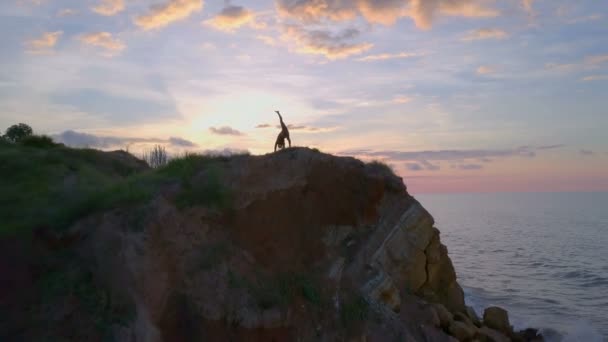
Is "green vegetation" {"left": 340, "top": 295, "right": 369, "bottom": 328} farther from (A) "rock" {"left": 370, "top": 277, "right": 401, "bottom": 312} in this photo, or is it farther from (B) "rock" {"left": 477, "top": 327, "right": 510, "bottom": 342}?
(B) "rock" {"left": 477, "top": 327, "right": 510, "bottom": 342}

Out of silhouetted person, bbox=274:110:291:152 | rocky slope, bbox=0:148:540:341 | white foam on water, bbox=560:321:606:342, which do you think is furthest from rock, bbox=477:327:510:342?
silhouetted person, bbox=274:110:291:152

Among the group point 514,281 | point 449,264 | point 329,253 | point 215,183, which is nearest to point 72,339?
point 215,183

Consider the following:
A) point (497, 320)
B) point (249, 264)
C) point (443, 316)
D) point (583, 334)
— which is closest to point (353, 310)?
point (249, 264)

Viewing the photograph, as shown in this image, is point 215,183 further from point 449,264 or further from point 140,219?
point 449,264

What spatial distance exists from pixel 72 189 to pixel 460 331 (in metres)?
11.7

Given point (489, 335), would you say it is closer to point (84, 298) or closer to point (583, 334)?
point (583, 334)

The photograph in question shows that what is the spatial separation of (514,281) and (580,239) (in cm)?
2056

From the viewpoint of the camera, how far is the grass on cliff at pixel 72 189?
13406 mm

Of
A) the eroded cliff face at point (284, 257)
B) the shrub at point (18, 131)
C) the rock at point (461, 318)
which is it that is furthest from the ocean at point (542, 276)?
the shrub at point (18, 131)

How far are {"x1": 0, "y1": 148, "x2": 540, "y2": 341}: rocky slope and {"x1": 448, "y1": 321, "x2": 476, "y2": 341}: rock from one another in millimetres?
55

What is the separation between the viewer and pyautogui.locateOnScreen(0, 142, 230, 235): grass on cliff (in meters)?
13.4

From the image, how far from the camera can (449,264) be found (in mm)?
17641

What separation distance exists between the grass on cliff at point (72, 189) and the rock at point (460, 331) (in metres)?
7.31

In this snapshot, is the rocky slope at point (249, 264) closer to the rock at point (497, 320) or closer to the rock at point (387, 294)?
the rock at point (387, 294)
